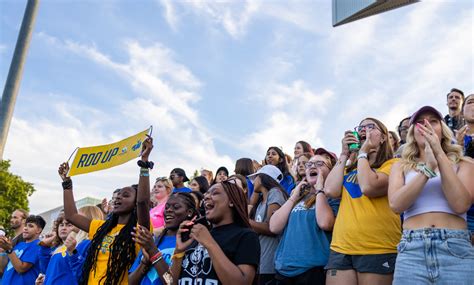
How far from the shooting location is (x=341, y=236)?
406 cm

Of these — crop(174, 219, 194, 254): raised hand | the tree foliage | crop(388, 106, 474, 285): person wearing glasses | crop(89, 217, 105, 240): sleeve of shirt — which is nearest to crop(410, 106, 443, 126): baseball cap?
crop(388, 106, 474, 285): person wearing glasses

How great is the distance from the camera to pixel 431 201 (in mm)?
3334

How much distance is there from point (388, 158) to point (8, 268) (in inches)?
217

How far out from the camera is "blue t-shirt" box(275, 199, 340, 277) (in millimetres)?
4453

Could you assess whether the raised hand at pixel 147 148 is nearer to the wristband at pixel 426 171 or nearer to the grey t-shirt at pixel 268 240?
the grey t-shirt at pixel 268 240

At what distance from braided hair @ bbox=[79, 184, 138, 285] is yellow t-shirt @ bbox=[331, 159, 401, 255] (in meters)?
1.97

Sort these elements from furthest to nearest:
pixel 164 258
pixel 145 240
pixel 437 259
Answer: pixel 164 258, pixel 145 240, pixel 437 259

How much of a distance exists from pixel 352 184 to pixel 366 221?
1.51 ft

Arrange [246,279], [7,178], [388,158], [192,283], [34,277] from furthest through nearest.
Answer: [7,178]
[34,277]
[388,158]
[192,283]
[246,279]

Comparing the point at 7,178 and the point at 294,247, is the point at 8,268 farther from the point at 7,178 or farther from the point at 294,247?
the point at 7,178

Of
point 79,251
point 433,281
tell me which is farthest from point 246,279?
point 79,251

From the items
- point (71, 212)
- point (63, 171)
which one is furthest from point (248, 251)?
point (63, 171)

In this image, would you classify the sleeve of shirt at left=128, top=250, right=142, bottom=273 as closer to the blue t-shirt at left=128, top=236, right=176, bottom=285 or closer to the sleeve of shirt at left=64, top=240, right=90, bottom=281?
the blue t-shirt at left=128, top=236, right=176, bottom=285

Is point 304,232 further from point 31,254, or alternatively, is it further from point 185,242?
point 31,254
